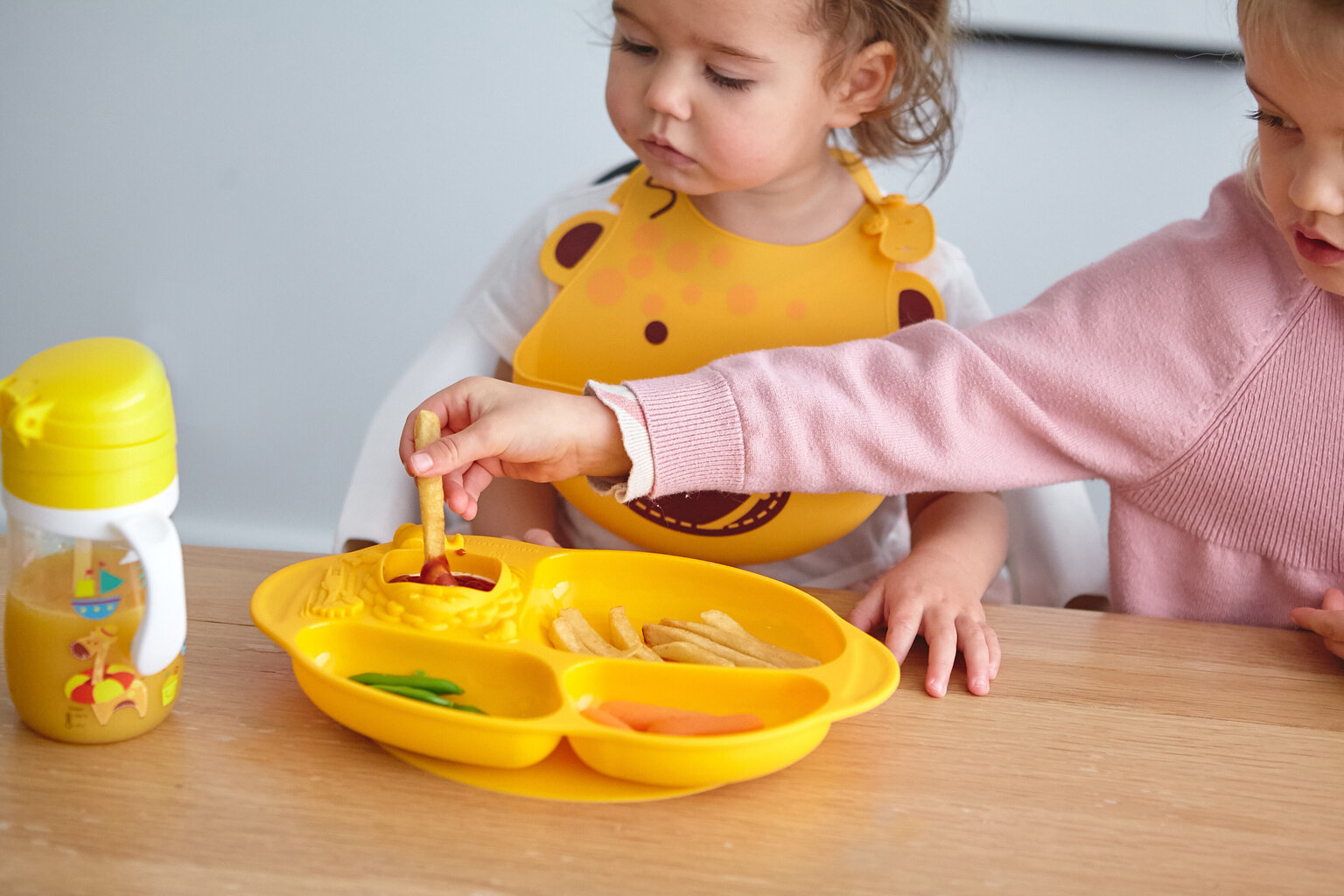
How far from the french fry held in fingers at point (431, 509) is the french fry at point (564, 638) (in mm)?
68

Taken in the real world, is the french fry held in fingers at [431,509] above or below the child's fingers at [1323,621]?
above

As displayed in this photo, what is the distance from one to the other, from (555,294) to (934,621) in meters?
0.53

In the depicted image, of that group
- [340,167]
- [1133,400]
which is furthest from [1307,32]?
[340,167]

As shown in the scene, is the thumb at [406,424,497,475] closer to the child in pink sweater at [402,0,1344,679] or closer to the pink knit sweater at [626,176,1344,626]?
the child in pink sweater at [402,0,1344,679]

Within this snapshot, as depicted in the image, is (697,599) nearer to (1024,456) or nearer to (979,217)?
(1024,456)

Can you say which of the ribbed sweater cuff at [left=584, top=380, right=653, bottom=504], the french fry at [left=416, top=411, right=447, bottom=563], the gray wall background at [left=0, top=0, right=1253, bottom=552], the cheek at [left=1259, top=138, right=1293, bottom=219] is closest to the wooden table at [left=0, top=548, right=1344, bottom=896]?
the french fry at [left=416, top=411, right=447, bottom=563]

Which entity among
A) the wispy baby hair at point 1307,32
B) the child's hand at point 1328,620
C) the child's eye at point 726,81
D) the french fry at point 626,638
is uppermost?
→ the wispy baby hair at point 1307,32

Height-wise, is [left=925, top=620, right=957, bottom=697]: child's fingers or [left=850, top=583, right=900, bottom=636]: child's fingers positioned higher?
[left=925, top=620, right=957, bottom=697]: child's fingers

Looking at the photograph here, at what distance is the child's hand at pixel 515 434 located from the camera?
0.72 m

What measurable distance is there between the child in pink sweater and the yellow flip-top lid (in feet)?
0.90

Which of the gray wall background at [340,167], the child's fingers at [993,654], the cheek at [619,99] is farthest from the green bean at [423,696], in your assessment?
the gray wall background at [340,167]

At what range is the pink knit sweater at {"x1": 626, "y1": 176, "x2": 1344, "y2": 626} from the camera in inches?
32.9

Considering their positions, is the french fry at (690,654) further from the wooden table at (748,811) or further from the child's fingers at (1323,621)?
the child's fingers at (1323,621)

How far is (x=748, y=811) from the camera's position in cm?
56
